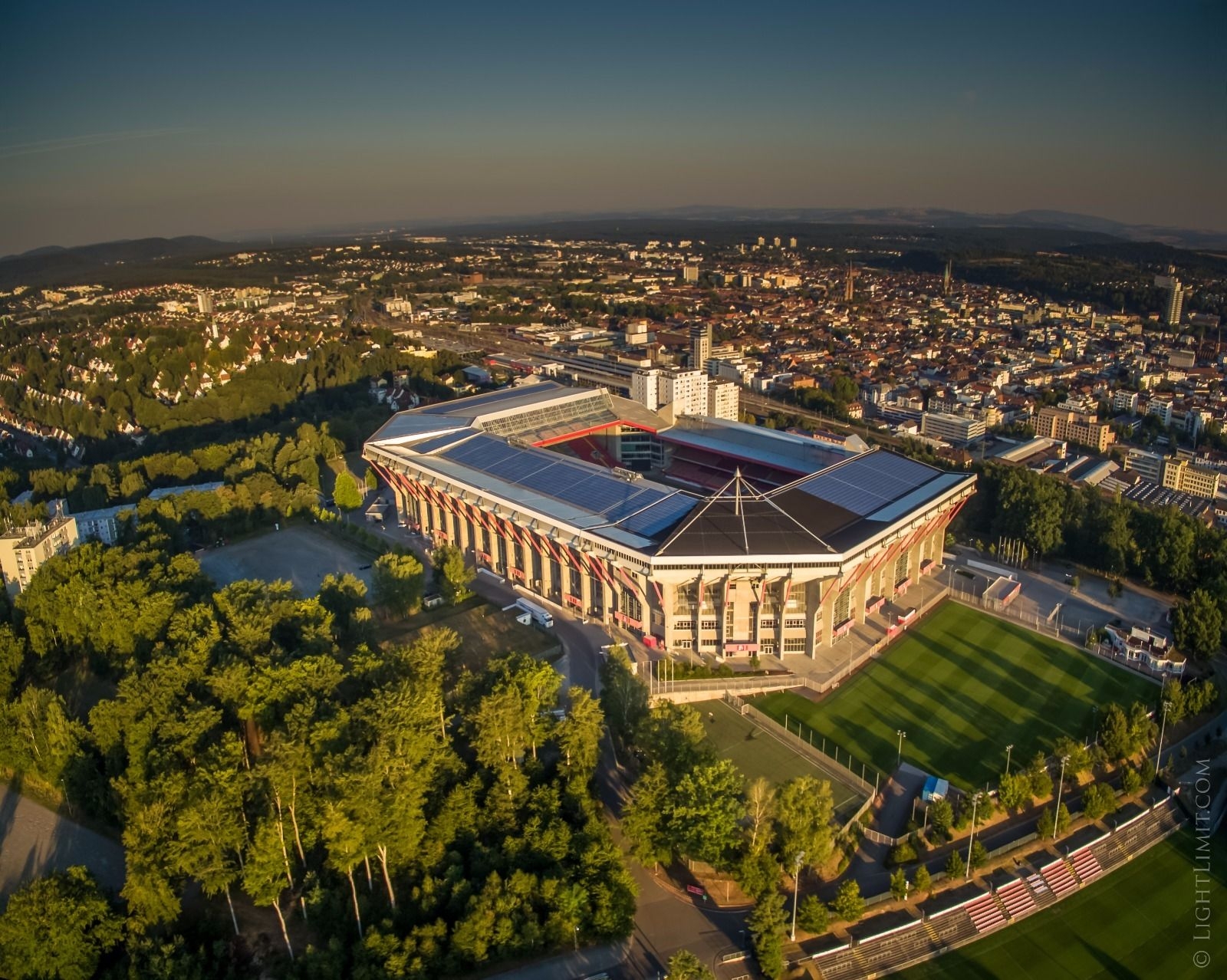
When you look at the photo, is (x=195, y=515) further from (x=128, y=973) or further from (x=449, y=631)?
(x=128, y=973)

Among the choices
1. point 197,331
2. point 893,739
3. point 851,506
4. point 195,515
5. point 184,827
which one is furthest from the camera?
point 197,331

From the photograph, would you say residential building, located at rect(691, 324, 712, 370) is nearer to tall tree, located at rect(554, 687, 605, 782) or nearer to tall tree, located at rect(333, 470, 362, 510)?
tall tree, located at rect(333, 470, 362, 510)

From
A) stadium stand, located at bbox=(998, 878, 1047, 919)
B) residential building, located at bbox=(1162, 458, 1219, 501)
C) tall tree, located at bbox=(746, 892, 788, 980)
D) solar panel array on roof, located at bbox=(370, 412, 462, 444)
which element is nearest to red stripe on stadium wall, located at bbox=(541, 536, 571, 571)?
solar panel array on roof, located at bbox=(370, 412, 462, 444)

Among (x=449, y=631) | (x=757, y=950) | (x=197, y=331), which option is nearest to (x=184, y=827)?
(x=449, y=631)

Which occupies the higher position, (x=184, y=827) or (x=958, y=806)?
(x=184, y=827)

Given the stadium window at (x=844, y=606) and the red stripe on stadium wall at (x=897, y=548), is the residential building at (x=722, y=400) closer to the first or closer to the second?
the red stripe on stadium wall at (x=897, y=548)
